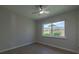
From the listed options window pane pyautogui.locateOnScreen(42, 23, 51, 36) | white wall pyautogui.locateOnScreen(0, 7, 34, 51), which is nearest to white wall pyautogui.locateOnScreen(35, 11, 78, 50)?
A: window pane pyautogui.locateOnScreen(42, 23, 51, 36)

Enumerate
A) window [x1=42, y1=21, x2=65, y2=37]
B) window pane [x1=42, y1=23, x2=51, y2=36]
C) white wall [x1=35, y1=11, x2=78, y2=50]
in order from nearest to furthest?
1. white wall [x1=35, y1=11, x2=78, y2=50]
2. window [x1=42, y1=21, x2=65, y2=37]
3. window pane [x1=42, y1=23, x2=51, y2=36]

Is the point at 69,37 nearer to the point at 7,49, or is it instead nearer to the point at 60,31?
the point at 60,31

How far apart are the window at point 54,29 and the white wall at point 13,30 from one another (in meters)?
1.32

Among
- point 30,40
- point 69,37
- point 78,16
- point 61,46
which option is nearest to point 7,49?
point 30,40

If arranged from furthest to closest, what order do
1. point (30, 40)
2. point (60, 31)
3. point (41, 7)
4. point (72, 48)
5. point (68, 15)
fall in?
point (30, 40) < point (60, 31) < point (68, 15) < point (72, 48) < point (41, 7)

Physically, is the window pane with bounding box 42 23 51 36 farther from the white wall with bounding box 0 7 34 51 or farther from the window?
the white wall with bounding box 0 7 34 51

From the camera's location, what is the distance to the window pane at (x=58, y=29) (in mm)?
3811

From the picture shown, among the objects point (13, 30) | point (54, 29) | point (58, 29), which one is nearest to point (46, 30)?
point (54, 29)

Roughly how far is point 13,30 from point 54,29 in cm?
270

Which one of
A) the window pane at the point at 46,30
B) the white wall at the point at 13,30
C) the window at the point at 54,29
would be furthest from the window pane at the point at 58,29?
the white wall at the point at 13,30

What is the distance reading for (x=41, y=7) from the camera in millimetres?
2418

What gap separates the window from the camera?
3811 mm

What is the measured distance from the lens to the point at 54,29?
4.33 m
